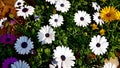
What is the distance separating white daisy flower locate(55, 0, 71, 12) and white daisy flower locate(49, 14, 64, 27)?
115 mm

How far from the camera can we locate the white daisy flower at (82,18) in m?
3.90

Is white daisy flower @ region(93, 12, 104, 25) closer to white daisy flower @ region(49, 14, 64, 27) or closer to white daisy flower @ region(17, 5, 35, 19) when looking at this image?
white daisy flower @ region(49, 14, 64, 27)

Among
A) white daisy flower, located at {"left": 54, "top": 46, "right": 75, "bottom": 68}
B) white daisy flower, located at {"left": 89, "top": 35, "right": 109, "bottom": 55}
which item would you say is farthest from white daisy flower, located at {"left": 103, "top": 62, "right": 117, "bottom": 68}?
white daisy flower, located at {"left": 54, "top": 46, "right": 75, "bottom": 68}

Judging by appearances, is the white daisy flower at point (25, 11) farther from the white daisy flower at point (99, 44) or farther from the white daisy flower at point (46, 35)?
the white daisy flower at point (99, 44)

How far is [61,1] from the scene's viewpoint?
13.3 feet

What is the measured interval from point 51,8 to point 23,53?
798mm

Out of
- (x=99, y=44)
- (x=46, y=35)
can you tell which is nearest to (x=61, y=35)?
(x=46, y=35)

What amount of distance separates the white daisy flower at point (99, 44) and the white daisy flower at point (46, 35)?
1.44 feet

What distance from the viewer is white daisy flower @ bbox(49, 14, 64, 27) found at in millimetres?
3818

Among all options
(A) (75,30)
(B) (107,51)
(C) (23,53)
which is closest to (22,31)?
(C) (23,53)

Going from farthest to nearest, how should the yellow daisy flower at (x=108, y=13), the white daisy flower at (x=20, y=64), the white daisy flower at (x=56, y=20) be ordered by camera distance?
1. the yellow daisy flower at (x=108, y=13)
2. the white daisy flower at (x=56, y=20)
3. the white daisy flower at (x=20, y=64)

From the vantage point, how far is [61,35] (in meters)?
3.73

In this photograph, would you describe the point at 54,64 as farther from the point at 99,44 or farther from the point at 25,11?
the point at 25,11

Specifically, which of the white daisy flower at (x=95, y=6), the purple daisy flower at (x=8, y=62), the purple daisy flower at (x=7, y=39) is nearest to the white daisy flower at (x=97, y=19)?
the white daisy flower at (x=95, y=6)
